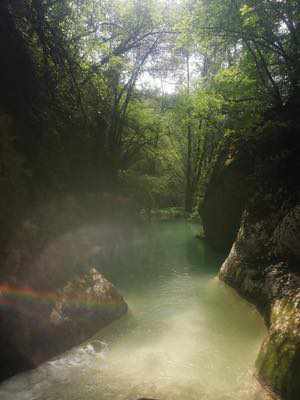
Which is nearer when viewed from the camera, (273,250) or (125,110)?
(273,250)

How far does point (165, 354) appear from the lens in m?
5.75

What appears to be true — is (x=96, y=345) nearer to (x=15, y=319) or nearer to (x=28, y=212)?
(x=15, y=319)

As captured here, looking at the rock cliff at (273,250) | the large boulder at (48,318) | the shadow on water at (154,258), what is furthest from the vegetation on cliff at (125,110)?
the shadow on water at (154,258)

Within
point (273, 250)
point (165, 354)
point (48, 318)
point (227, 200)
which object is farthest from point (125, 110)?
point (165, 354)

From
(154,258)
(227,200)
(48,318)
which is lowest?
(154,258)

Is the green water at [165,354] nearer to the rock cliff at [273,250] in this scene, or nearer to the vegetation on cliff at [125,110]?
the rock cliff at [273,250]

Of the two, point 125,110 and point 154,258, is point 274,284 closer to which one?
point 154,258

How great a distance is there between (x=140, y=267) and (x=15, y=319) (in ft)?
23.1

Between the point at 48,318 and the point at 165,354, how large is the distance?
7.20ft

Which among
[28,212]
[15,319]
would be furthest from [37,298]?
[28,212]

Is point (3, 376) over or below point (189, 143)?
below

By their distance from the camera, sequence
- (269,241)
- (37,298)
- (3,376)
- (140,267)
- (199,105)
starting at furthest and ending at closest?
(199,105) → (140,267) → (269,241) → (37,298) → (3,376)

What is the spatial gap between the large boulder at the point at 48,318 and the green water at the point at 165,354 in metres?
0.20

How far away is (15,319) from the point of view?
213 inches
